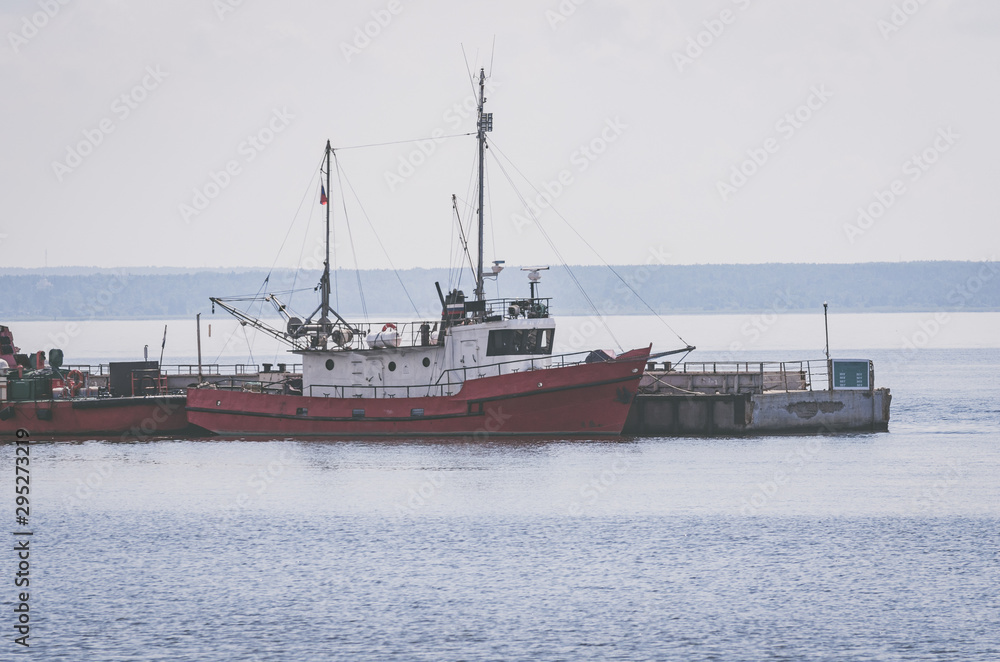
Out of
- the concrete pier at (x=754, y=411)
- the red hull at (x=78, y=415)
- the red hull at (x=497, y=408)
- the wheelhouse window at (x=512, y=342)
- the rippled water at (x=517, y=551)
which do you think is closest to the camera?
the rippled water at (x=517, y=551)

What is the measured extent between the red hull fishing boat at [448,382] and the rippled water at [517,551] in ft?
3.13

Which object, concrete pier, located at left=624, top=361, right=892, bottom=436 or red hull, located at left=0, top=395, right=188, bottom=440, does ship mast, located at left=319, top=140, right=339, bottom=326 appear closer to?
red hull, located at left=0, top=395, right=188, bottom=440

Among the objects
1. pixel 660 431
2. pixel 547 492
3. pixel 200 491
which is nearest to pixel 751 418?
pixel 660 431

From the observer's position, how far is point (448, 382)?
47250mm

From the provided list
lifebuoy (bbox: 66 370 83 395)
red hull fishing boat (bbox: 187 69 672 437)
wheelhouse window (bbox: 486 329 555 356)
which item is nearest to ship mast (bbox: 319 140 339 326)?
red hull fishing boat (bbox: 187 69 672 437)

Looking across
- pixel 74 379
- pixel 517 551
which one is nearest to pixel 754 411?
pixel 517 551

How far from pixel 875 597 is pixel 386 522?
13.5m

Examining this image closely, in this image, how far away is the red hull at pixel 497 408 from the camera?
149 ft

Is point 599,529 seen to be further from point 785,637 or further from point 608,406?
point 608,406

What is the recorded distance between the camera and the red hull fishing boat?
1807 inches

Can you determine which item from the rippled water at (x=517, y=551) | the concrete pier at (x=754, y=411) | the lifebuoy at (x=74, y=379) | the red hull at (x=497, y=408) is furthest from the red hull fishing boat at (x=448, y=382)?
the lifebuoy at (x=74, y=379)

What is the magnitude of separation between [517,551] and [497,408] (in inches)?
644

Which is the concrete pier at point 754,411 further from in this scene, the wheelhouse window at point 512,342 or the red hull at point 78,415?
the red hull at point 78,415

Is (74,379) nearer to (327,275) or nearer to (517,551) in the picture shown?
(327,275)
